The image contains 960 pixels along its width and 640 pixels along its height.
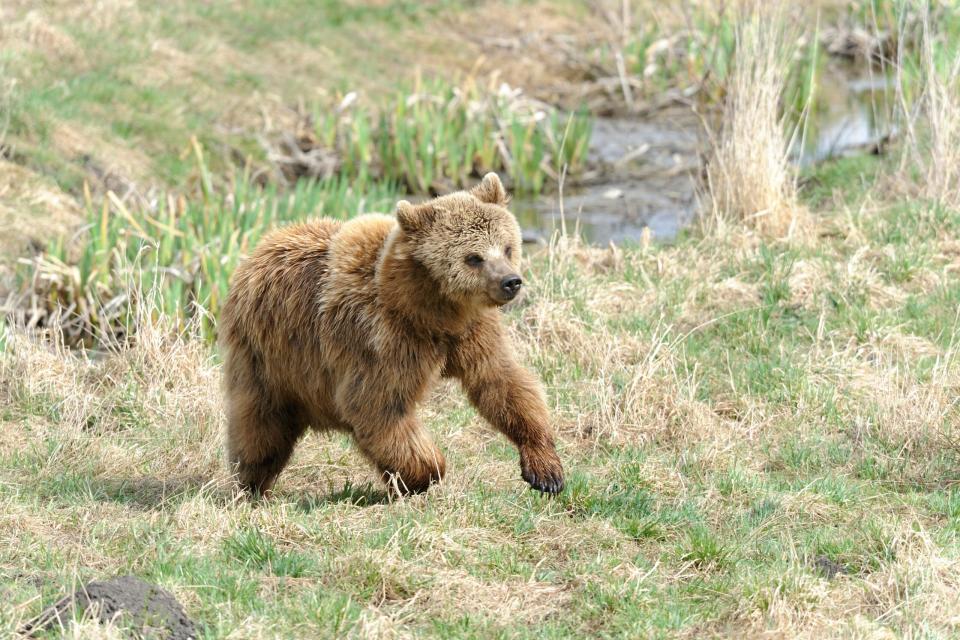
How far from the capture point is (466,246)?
550cm

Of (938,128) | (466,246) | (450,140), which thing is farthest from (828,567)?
(450,140)

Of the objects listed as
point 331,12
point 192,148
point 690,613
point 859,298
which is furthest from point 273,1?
point 690,613

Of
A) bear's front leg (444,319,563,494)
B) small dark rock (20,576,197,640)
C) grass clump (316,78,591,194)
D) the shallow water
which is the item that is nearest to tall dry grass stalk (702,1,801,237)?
the shallow water

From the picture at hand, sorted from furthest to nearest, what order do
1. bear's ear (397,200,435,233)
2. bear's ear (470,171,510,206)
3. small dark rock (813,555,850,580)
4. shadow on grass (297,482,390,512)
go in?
shadow on grass (297,482,390,512)
bear's ear (470,171,510,206)
bear's ear (397,200,435,233)
small dark rock (813,555,850,580)

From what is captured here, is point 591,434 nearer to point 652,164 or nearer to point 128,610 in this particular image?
point 128,610

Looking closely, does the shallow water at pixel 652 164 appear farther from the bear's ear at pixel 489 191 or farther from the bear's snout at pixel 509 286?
the bear's snout at pixel 509 286

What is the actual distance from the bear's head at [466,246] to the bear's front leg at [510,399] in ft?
0.98

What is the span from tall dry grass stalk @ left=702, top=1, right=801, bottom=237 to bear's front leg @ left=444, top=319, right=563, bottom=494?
408cm

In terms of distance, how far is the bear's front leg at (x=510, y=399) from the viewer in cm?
568

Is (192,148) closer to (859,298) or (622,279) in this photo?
(622,279)

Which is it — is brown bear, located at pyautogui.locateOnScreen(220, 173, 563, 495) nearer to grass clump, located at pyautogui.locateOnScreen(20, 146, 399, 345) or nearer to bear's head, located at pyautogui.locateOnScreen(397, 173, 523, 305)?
bear's head, located at pyautogui.locateOnScreen(397, 173, 523, 305)

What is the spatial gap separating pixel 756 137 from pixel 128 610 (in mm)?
6420

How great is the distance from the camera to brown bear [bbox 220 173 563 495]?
18.3 feet

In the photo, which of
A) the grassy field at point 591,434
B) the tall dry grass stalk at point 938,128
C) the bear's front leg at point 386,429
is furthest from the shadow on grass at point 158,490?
the tall dry grass stalk at point 938,128
